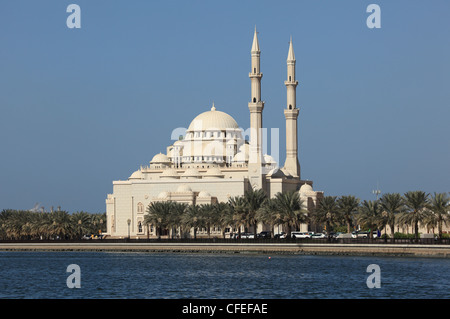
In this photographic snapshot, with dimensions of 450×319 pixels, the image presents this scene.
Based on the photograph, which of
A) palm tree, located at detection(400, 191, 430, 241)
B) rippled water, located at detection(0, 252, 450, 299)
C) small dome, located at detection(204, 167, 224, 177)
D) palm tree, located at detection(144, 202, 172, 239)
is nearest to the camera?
rippled water, located at detection(0, 252, 450, 299)

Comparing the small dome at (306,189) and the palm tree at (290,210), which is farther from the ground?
the small dome at (306,189)

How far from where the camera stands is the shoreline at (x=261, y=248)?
7050 cm

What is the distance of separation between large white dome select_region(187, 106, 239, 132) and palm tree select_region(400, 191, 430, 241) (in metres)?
50.1

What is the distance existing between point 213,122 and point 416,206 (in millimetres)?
51829

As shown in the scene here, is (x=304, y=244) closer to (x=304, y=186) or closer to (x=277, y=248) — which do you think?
(x=277, y=248)

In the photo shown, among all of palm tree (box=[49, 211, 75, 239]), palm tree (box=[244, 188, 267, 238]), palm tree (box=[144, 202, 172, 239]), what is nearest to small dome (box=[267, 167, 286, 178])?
→ palm tree (box=[144, 202, 172, 239])

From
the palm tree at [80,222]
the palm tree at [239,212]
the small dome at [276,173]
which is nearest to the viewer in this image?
the palm tree at [239,212]

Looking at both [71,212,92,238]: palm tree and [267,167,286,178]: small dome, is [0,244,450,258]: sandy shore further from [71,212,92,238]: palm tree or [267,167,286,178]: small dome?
[267,167,286,178]: small dome

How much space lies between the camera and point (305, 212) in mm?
85062

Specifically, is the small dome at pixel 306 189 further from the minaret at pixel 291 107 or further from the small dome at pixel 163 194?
the small dome at pixel 163 194

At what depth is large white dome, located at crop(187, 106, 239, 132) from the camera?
122 metres

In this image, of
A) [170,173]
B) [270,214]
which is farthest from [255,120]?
[270,214]

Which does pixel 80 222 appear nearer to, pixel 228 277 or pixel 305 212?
pixel 305 212

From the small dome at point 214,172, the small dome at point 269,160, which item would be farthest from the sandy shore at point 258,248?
the small dome at point 269,160
